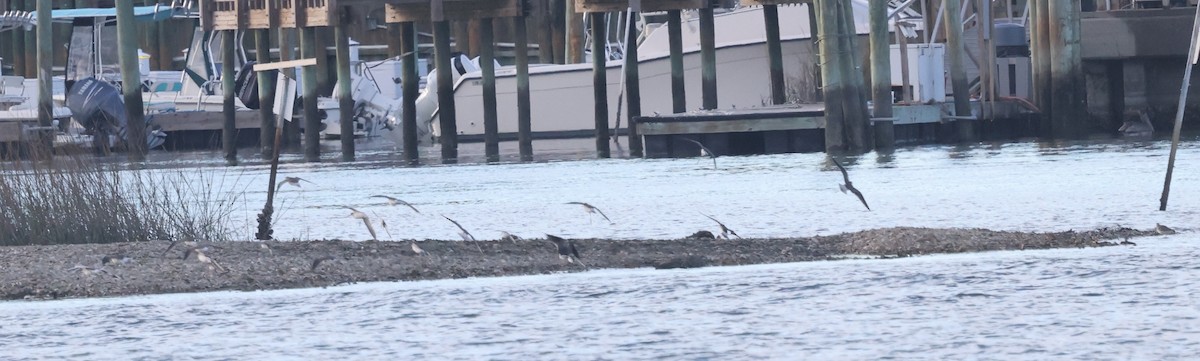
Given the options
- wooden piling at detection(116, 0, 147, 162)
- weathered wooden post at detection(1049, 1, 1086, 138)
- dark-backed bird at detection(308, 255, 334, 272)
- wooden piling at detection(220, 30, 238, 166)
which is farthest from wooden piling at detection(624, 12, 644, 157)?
dark-backed bird at detection(308, 255, 334, 272)

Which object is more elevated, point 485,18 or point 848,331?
point 485,18

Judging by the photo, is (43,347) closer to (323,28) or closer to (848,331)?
(848,331)

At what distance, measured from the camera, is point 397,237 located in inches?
645

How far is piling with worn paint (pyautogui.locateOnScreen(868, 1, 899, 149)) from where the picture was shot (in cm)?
2661

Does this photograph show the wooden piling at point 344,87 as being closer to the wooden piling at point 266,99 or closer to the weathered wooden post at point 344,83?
the weathered wooden post at point 344,83

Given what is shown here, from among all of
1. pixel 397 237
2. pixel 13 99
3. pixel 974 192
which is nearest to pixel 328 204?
pixel 397 237

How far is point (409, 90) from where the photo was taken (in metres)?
32.7

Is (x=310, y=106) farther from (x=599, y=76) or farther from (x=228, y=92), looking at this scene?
(x=599, y=76)

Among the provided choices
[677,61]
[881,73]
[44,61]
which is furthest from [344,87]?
[881,73]

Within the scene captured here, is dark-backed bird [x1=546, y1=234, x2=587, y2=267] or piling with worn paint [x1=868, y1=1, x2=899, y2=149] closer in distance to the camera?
dark-backed bird [x1=546, y1=234, x2=587, y2=267]

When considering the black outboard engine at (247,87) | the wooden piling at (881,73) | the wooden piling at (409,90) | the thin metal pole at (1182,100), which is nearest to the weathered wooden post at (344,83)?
the wooden piling at (409,90)

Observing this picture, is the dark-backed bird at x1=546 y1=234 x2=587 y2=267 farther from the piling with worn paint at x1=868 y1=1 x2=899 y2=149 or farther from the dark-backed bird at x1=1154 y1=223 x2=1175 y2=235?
the piling with worn paint at x1=868 y1=1 x2=899 y2=149

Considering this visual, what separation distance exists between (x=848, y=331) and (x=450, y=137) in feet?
73.6

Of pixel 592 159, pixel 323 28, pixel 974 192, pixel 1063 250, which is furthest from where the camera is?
pixel 323 28
